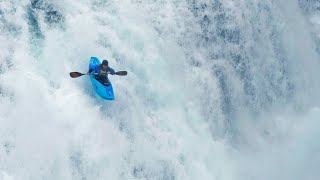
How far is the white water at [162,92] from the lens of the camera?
11.5 meters

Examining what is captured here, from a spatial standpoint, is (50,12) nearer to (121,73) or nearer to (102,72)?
(102,72)

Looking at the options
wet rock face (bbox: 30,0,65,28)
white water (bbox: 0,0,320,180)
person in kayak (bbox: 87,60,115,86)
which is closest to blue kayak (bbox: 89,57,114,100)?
person in kayak (bbox: 87,60,115,86)

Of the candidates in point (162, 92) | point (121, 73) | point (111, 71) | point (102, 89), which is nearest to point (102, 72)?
point (111, 71)

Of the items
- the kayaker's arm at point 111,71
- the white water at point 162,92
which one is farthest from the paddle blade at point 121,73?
the white water at point 162,92

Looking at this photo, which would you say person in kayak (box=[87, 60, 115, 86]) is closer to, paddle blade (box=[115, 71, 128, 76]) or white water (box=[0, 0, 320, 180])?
paddle blade (box=[115, 71, 128, 76])

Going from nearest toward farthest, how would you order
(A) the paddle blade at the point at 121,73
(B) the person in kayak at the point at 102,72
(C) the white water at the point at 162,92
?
(C) the white water at the point at 162,92 < (B) the person in kayak at the point at 102,72 < (A) the paddle blade at the point at 121,73

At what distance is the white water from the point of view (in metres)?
11.5

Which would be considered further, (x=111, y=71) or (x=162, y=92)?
(x=162, y=92)

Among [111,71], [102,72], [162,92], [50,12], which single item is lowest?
[50,12]

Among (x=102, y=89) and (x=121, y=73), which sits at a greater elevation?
(x=121, y=73)

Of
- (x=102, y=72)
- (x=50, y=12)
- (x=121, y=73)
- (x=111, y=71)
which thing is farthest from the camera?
(x=50, y=12)

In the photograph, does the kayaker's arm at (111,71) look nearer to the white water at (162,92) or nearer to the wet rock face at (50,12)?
the white water at (162,92)

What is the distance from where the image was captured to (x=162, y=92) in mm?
13844

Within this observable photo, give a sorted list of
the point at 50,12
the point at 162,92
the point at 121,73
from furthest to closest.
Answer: the point at 162,92
the point at 50,12
the point at 121,73
